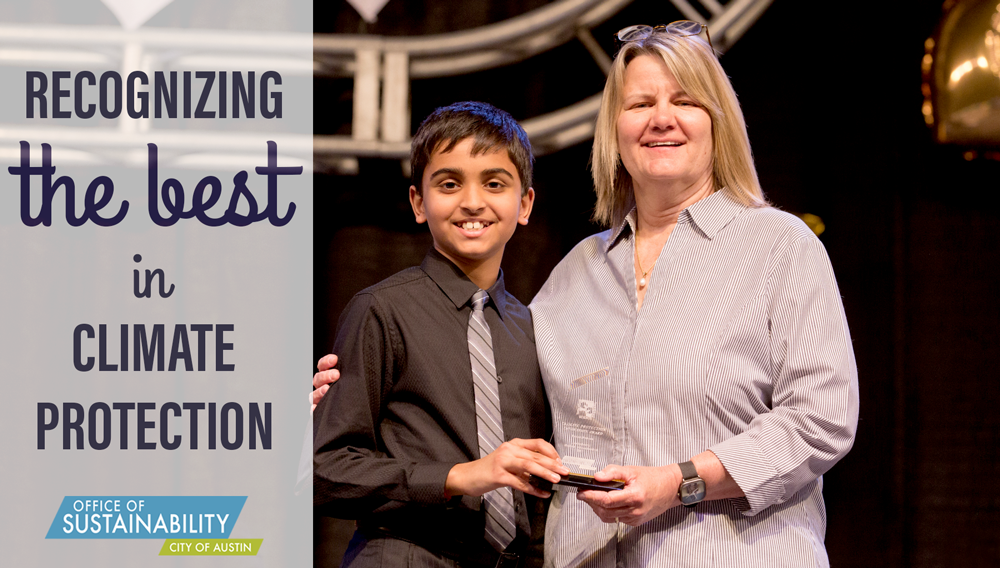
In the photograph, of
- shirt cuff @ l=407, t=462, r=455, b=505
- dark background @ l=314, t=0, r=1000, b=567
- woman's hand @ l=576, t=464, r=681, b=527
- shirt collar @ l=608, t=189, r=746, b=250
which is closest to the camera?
woman's hand @ l=576, t=464, r=681, b=527

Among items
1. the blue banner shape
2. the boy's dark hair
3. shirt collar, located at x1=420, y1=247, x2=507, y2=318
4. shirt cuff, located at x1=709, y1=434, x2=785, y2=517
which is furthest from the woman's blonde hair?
the blue banner shape

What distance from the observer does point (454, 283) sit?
1.59m

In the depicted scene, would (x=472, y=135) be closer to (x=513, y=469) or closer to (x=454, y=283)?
(x=454, y=283)

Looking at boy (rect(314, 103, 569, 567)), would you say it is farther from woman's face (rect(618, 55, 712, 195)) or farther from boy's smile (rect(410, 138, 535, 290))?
woman's face (rect(618, 55, 712, 195))

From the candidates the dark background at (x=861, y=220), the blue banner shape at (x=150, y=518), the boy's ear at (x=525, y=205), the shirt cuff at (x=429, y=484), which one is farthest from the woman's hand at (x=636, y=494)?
the blue banner shape at (x=150, y=518)

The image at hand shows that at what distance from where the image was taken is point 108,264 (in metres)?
2.46

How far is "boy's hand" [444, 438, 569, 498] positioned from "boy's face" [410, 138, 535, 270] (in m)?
0.45

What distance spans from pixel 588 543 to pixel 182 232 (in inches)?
63.7

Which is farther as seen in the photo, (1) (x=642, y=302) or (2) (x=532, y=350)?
(2) (x=532, y=350)

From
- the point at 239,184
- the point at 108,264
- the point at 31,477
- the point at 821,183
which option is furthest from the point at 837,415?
the point at 31,477

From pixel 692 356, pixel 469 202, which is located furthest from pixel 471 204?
pixel 692 356

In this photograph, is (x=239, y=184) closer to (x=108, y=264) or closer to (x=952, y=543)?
(x=108, y=264)

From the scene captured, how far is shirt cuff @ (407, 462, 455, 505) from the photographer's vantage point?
1351mm

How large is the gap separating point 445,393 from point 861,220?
1.66 metres
